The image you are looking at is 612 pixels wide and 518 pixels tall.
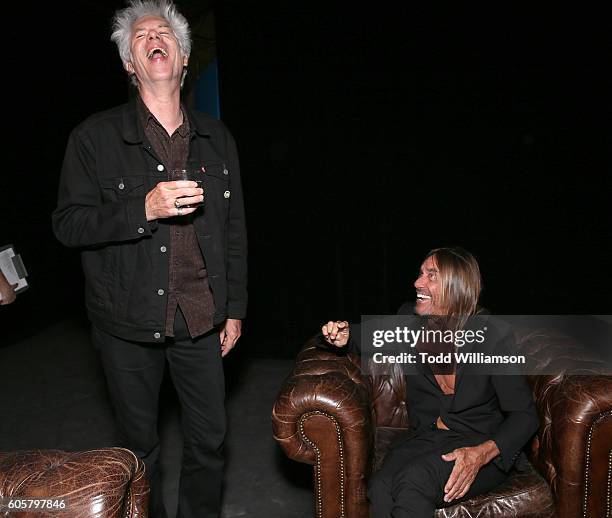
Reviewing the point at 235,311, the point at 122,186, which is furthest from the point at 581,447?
the point at 122,186

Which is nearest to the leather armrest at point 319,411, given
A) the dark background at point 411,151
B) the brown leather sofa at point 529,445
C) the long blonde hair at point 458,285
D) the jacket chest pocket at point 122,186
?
the brown leather sofa at point 529,445

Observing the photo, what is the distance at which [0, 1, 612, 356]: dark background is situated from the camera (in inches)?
129

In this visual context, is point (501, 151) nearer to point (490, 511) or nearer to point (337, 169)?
point (337, 169)

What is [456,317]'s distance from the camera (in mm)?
1977

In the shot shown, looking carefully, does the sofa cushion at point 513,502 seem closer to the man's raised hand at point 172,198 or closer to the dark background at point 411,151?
the man's raised hand at point 172,198

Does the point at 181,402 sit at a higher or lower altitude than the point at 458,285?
lower

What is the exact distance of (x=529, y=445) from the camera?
1990 mm

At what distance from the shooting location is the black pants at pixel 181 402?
1.87 meters

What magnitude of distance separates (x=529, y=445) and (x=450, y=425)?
306 mm

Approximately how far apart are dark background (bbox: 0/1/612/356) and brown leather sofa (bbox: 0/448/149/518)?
8.44 ft

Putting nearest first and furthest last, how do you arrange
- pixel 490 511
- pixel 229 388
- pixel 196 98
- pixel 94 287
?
pixel 490 511 < pixel 94 287 < pixel 229 388 < pixel 196 98

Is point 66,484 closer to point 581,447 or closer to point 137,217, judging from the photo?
point 137,217

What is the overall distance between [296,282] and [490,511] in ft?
Answer: 7.35

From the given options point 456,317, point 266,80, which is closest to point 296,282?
point 266,80
